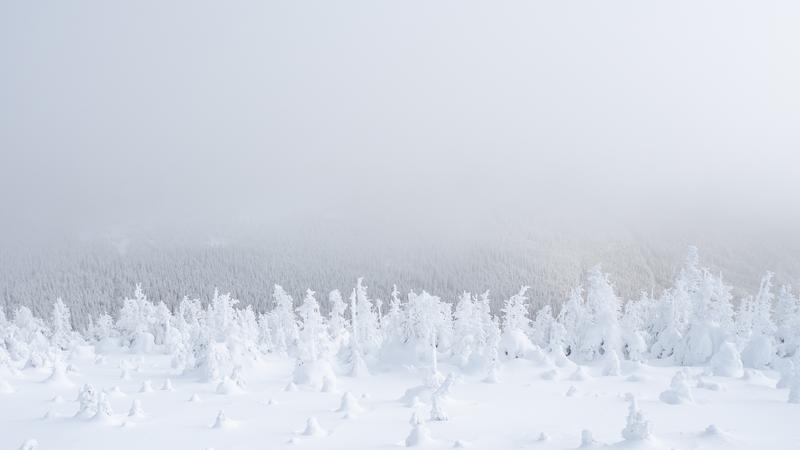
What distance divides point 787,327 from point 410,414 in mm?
44532

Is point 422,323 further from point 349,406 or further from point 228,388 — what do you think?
point 349,406

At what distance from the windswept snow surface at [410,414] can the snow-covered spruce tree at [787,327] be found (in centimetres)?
898

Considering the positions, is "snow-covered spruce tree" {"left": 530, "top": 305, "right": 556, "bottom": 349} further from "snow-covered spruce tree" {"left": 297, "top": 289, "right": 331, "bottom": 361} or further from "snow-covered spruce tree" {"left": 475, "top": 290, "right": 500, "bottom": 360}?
"snow-covered spruce tree" {"left": 297, "top": 289, "right": 331, "bottom": 361}

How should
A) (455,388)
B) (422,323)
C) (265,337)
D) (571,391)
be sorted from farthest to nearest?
1. (265,337)
2. (422,323)
3. (455,388)
4. (571,391)

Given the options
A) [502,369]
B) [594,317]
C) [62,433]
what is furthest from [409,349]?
[62,433]

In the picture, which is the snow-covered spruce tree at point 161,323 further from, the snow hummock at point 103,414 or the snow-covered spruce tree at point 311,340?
the snow hummock at point 103,414

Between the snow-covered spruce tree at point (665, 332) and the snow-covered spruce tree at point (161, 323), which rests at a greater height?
the snow-covered spruce tree at point (665, 332)

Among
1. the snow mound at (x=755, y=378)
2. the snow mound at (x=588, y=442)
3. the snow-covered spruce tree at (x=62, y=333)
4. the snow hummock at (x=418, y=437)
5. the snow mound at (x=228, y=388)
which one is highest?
the snow mound at (x=588, y=442)

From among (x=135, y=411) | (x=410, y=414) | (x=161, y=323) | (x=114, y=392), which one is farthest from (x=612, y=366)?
(x=161, y=323)

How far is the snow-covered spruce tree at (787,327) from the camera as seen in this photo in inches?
2058

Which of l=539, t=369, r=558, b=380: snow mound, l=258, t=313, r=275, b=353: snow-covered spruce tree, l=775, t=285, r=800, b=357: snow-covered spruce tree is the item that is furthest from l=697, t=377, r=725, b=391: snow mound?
l=258, t=313, r=275, b=353: snow-covered spruce tree

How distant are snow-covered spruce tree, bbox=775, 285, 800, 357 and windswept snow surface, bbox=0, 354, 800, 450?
29.5 feet

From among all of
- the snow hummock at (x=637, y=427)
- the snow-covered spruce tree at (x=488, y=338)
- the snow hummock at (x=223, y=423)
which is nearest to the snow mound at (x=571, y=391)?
the snow-covered spruce tree at (x=488, y=338)

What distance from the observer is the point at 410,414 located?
30625 mm
